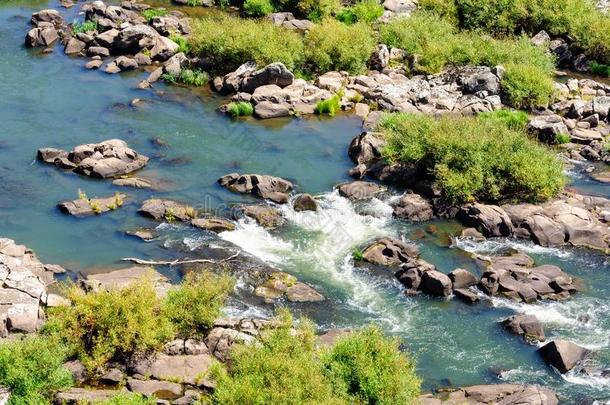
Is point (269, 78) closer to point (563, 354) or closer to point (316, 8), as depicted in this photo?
point (316, 8)

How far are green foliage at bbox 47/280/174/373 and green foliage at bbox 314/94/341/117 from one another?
88.1ft

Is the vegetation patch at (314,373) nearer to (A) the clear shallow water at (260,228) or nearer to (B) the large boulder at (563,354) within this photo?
(A) the clear shallow water at (260,228)

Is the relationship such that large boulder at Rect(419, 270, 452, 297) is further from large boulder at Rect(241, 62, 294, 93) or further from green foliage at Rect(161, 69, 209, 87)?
green foliage at Rect(161, 69, 209, 87)

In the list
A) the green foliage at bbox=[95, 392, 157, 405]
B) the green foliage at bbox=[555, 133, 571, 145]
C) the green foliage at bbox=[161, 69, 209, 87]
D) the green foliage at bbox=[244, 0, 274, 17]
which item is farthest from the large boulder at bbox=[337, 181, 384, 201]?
the green foliage at bbox=[244, 0, 274, 17]

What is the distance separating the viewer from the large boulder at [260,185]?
42.3m

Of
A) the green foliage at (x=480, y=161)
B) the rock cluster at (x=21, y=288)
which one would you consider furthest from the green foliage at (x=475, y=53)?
the rock cluster at (x=21, y=288)

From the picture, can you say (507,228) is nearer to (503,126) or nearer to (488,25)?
(503,126)

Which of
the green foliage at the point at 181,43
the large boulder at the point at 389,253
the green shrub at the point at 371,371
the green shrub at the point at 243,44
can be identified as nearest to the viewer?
the green shrub at the point at 371,371

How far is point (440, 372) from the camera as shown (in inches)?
1188

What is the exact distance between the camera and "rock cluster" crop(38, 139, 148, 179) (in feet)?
142

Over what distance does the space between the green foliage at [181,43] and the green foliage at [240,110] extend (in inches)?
385

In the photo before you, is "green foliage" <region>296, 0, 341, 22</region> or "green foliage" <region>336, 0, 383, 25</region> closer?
"green foliage" <region>336, 0, 383, 25</region>

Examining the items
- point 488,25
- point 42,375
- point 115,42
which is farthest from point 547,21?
point 42,375

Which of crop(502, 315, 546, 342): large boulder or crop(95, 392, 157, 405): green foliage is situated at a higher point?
crop(95, 392, 157, 405): green foliage
